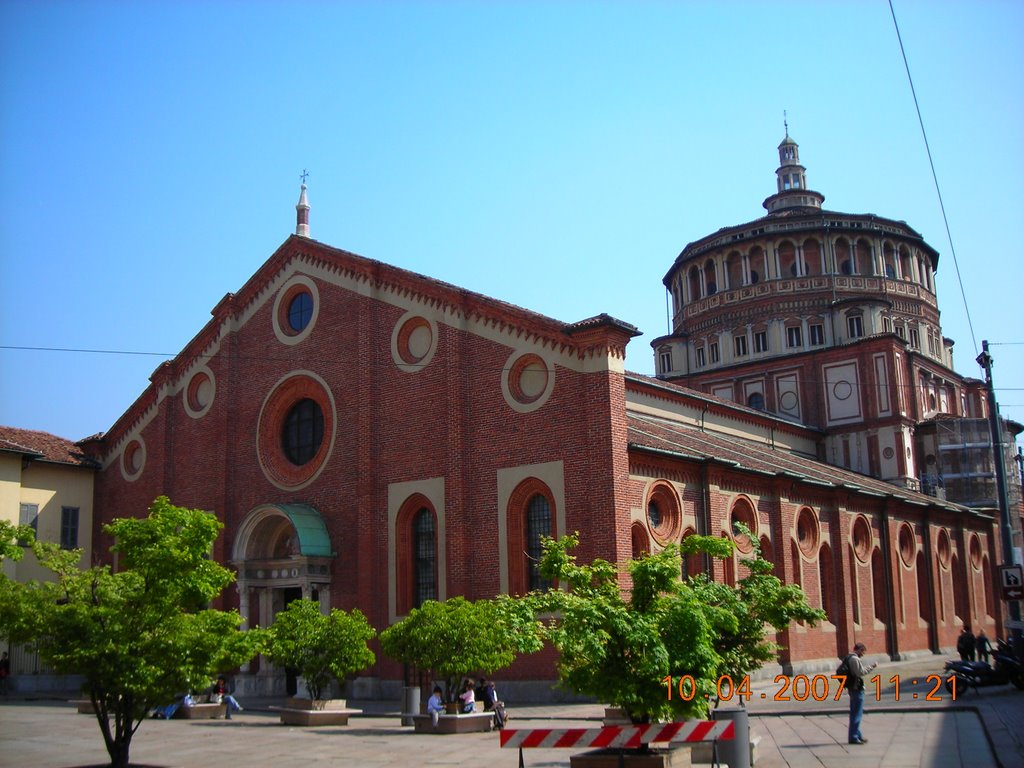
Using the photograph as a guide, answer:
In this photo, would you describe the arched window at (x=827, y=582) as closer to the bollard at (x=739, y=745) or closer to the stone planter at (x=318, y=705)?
the stone planter at (x=318, y=705)

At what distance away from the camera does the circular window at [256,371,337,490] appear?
1187 inches

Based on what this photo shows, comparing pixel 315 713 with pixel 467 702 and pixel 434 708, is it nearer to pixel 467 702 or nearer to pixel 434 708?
pixel 434 708

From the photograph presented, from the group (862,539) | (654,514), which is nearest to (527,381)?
(654,514)

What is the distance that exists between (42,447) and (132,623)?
77.5 ft

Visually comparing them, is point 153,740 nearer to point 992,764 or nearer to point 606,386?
point 606,386

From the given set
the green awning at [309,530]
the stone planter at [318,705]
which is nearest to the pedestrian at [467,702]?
the stone planter at [318,705]

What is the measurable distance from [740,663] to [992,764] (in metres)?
3.50

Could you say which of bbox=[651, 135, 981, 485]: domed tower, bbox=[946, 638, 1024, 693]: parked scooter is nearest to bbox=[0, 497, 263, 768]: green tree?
bbox=[946, 638, 1024, 693]: parked scooter

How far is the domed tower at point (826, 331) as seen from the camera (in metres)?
46.6

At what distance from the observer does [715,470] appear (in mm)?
27781

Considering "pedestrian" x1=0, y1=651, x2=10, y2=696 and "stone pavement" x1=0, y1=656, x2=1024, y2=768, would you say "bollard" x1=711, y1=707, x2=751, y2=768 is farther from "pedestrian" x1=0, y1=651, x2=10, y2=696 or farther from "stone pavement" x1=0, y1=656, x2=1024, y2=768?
"pedestrian" x1=0, y1=651, x2=10, y2=696

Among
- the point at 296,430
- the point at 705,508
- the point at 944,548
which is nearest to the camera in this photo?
the point at 705,508

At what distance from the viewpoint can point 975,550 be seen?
4581cm
